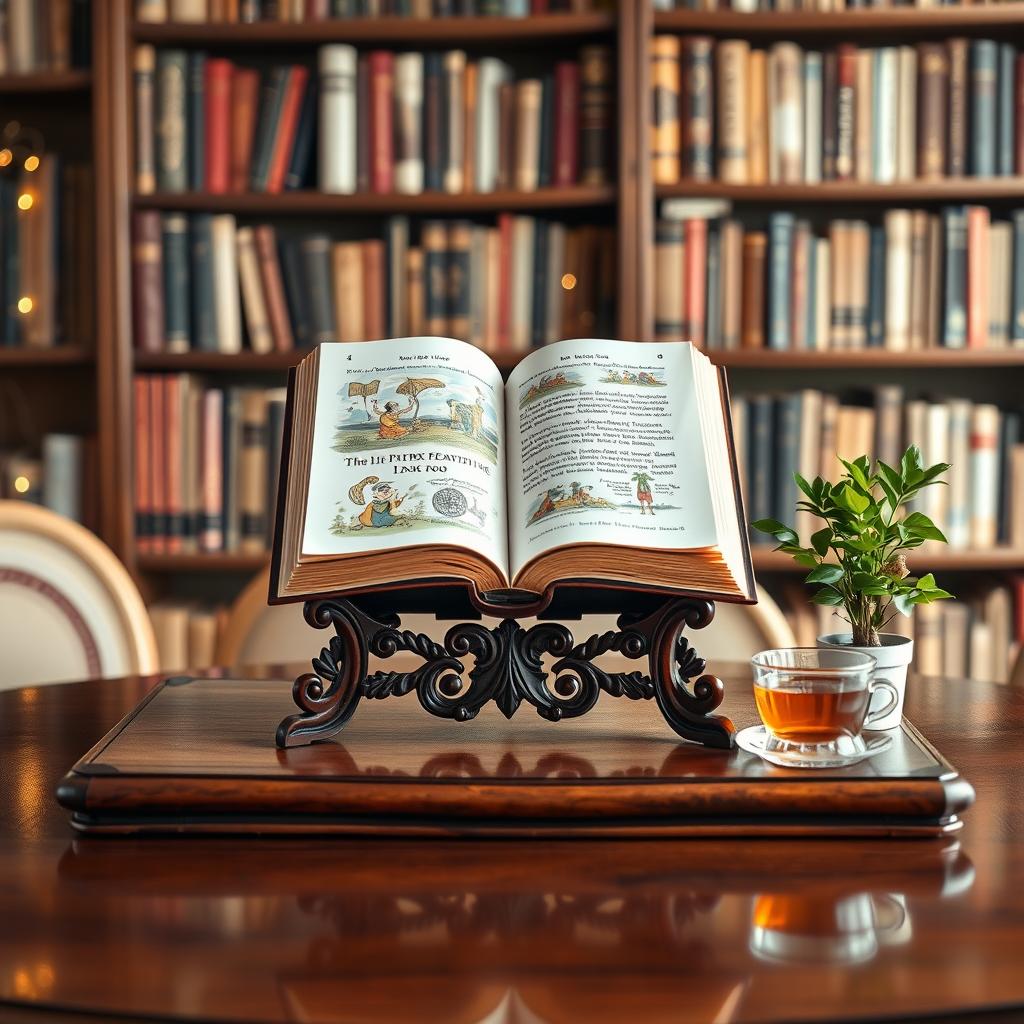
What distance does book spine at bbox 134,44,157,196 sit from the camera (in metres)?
2.46

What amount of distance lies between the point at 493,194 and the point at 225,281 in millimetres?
554

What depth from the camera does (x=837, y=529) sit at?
960 mm

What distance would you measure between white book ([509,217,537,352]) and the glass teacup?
1.68 m

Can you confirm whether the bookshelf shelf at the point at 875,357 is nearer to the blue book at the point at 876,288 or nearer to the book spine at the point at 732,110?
the blue book at the point at 876,288

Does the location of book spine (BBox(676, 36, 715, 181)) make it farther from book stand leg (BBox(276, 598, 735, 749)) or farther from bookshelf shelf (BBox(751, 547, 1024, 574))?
book stand leg (BBox(276, 598, 735, 749))

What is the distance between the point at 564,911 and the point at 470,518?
1.00 feet

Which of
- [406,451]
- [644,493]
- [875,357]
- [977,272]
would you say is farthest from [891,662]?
[977,272]

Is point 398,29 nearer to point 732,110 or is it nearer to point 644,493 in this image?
point 732,110

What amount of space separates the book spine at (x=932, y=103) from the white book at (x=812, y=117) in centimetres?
19

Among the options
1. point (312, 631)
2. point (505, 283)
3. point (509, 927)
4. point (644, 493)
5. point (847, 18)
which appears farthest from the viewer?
point (505, 283)

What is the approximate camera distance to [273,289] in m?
2.51

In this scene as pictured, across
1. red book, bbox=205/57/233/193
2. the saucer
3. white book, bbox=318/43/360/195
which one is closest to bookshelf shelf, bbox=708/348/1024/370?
white book, bbox=318/43/360/195

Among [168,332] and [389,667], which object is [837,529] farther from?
[168,332]

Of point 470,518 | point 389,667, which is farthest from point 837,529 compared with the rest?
point 389,667
